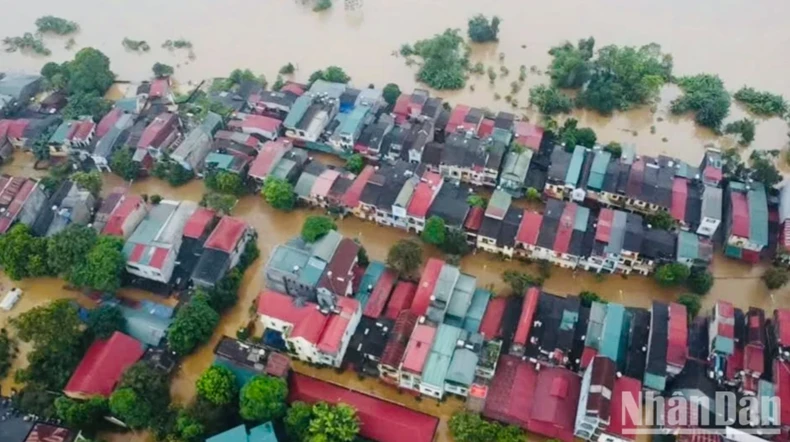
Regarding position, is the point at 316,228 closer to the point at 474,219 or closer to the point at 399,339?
the point at 399,339

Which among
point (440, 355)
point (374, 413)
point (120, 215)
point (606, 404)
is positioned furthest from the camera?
point (120, 215)

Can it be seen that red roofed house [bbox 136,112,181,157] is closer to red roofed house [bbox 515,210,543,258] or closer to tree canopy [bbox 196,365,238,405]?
tree canopy [bbox 196,365,238,405]

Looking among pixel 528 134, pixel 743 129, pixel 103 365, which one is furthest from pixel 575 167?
pixel 103 365

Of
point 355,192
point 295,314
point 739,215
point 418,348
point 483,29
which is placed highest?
point 483,29

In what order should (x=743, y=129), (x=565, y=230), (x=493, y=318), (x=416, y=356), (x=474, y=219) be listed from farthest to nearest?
(x=743, y=129)
(x=474, y=219)
(x=565, y=230)
(x=493, y=318)
(x=416, y=356)

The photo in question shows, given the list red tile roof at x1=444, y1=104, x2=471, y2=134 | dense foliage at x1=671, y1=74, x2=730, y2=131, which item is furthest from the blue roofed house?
dense foliage at x1=671, y1=74, x2=730, y2=131

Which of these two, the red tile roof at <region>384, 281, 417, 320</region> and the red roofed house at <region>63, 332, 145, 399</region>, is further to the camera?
the red tile roof at <region>384, 281, 417, 320</region>
